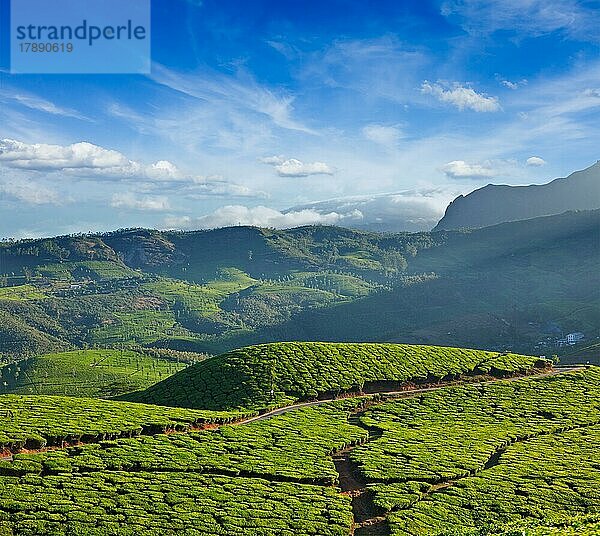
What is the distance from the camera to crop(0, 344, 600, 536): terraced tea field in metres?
43.2

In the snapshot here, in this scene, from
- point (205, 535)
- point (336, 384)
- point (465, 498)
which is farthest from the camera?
point (336, 384)

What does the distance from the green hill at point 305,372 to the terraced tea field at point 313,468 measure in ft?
12.9

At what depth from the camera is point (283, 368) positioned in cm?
9162

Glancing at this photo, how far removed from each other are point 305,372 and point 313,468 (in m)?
35.3

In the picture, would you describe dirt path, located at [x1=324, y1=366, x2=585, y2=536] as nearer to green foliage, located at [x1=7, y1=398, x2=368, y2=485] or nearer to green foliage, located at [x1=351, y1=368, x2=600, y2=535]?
green foliage, located at [x1=351, y1=368, x2=600, y2=535]

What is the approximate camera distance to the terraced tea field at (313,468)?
43.2m

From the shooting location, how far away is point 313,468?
185 ft

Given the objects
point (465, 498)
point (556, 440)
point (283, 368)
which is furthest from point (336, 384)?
point (465, 498)

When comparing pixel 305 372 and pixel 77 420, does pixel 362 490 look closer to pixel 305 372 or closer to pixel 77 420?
pixel 77 420

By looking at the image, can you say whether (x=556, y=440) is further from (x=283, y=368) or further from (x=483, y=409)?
(x=283, y=368)

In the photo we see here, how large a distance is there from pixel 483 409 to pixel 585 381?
27.0 m

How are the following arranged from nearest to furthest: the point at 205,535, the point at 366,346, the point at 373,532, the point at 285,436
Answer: the point at 205,535 < the point at 373,532 < the point at 285,436 < the point at 366,346

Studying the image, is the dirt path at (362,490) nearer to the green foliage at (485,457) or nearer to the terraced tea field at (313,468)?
the terraced tea field at (313,468)

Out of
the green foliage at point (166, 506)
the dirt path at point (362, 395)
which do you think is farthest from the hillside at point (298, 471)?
the dirt path at point (362, 395)
